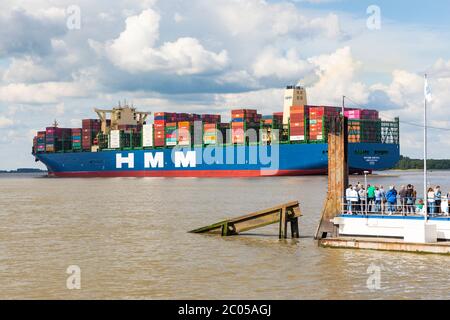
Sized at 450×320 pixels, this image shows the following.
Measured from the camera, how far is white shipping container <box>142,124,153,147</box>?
12250cm

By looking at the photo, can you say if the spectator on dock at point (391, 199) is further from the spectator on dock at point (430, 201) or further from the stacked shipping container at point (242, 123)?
the stacked shipping container at point (242, 123)

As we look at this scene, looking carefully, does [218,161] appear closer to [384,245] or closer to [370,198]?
[370,198]

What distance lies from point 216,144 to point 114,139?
83.3 feet

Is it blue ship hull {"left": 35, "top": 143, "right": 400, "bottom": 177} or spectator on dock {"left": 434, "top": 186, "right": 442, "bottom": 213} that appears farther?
blue ship hull {"left": 35, "top": 143, "right": 400, "bottom": 177}

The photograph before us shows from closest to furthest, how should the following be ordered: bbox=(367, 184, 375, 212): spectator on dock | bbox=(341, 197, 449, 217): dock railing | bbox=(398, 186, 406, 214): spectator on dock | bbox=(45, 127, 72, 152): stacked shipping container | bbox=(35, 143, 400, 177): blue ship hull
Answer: bbox=(341, 197, 449, 217): dock railing → bbox=(398, 186, 406, 214): spectator on dock → bbox=(367, 184, 375, 212): spectator on dock → bbox=(35, 143, 400, 177): blue ship hull → bbox=(45, 127, 72, 152): stacked shipping container

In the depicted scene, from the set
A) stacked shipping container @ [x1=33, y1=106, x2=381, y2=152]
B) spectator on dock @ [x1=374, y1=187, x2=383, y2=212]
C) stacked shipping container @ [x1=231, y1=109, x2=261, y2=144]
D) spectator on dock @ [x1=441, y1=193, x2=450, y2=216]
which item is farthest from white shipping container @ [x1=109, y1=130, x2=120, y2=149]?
spectator on dock @ [x1=441, y1=193, x2=450, y2=216]

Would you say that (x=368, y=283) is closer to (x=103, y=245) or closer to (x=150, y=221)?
(x=103, y=245)

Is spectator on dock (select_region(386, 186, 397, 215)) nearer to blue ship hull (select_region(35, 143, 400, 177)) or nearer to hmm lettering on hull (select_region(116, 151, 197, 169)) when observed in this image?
blue ship hull (select_region(35, 143, 400, 177))

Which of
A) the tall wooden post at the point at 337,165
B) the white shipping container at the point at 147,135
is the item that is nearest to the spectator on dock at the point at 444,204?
the tall wooden post at the point at 337,165

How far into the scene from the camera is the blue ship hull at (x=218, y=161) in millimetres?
102688

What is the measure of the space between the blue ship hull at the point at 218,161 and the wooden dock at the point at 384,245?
2988 inches

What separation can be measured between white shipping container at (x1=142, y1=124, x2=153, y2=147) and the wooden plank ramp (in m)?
93.5
